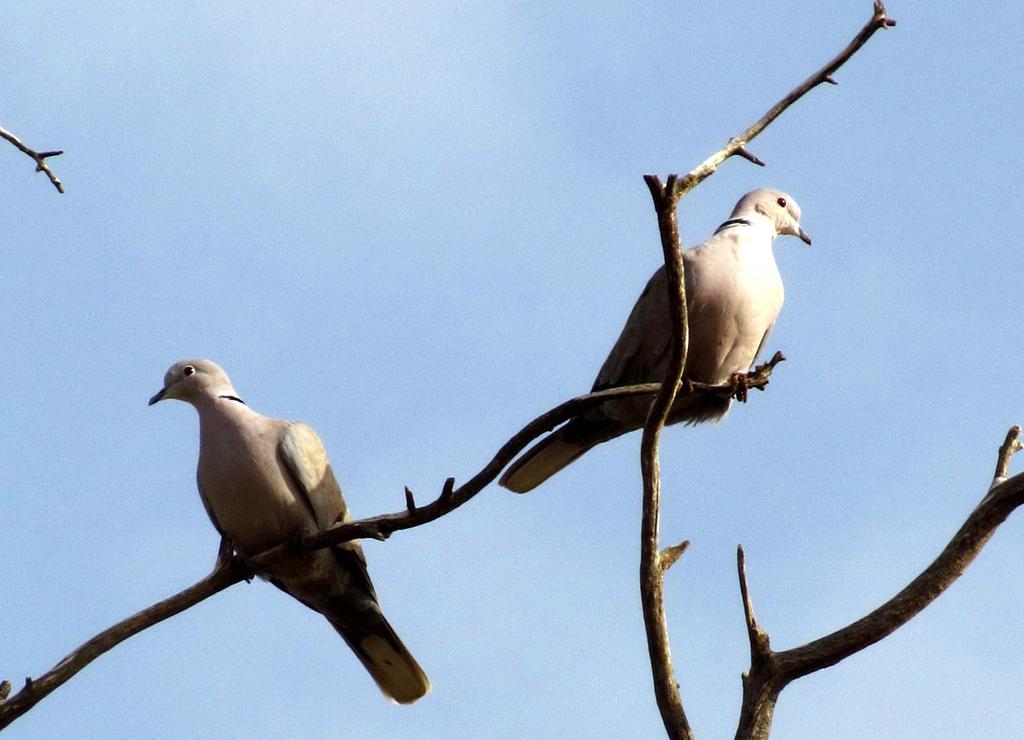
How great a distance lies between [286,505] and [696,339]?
1.78 m

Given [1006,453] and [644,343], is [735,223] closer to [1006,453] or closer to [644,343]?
[644,343]

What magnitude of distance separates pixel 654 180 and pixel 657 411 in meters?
0.75

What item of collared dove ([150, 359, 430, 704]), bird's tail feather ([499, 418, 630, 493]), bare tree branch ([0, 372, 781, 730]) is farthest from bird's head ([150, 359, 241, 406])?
bare tree branch ([0, 372, 781, 730])

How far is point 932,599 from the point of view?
4.76m

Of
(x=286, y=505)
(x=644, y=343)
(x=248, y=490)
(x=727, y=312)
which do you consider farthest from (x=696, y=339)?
(x=248, y=490)

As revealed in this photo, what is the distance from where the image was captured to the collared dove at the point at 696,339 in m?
6.61

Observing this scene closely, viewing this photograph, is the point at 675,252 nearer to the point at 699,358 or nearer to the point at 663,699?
the point at 663,699

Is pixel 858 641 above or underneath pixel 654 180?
underneath

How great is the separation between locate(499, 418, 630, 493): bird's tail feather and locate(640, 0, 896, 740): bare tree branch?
2068mm

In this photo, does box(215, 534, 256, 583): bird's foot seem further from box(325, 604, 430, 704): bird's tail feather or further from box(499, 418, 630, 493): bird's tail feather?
box(499, 418, 630, 493): bird's tail feather

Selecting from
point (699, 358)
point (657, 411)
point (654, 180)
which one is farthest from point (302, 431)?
point (654, 180)

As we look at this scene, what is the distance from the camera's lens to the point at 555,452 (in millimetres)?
7023

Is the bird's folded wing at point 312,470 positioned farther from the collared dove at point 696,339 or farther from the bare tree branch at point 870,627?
the bare tree branch at point 870,627

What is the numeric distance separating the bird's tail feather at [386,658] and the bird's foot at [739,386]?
188 cm
